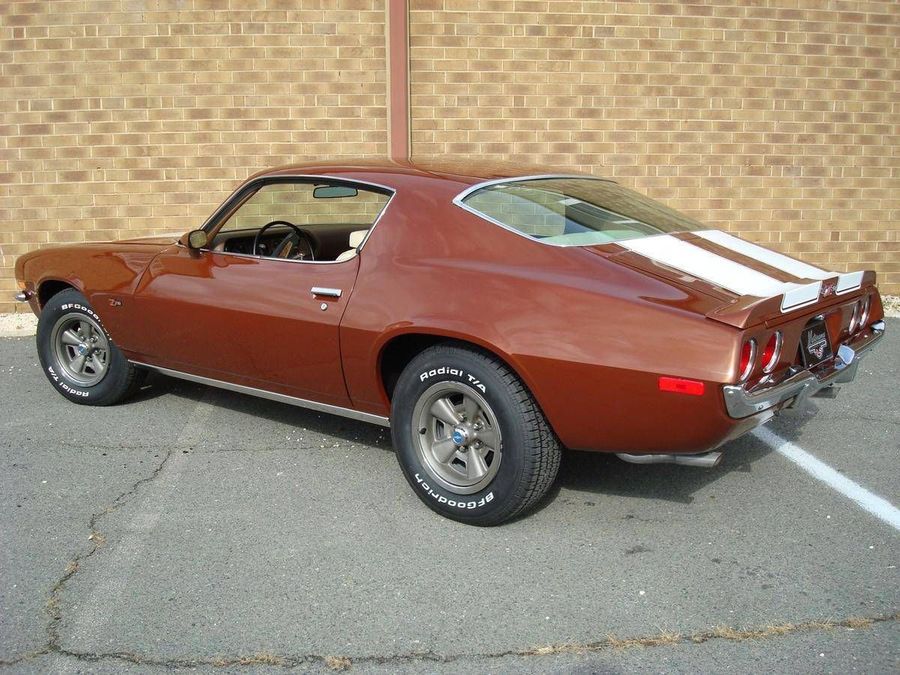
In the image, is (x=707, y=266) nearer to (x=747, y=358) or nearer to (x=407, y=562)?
(x=747, y=358)

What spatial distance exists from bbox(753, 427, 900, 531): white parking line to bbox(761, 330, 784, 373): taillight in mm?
1026

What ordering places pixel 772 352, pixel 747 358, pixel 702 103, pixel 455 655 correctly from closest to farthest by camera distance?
pixel 455 655 < pixel 747 358 < pixel 772 352 < pixel 702 103

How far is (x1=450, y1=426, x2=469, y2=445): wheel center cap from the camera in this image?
385 cm


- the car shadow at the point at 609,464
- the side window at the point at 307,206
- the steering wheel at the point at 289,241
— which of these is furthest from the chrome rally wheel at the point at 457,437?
the steering wheel at the point at 289,241

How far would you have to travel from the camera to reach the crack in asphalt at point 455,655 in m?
2.92

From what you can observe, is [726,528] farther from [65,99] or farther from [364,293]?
[65,99]

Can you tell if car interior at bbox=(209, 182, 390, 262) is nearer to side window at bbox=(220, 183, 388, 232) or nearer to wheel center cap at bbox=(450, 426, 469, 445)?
side window at bbox=(220, 183, 388, 232)

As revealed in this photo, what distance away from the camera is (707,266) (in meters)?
3.88

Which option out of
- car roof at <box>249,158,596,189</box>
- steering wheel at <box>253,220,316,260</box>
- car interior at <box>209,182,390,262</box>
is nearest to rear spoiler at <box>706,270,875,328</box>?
car roof at <box>249,158,596,189</box>

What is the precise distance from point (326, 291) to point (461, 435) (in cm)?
96

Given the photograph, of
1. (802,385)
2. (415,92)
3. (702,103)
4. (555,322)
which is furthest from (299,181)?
(702,103)

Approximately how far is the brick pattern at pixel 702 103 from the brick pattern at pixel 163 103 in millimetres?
726

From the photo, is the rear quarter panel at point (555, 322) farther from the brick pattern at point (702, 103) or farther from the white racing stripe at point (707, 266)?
the brick pattern at point (702, 103)

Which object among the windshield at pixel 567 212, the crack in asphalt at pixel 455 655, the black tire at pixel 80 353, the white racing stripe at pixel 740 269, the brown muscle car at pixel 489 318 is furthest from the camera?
the black tire at pixel 80 353
